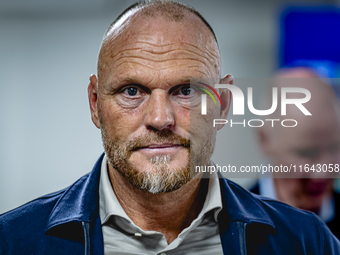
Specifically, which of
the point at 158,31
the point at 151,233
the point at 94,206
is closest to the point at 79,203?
the point at 94,206

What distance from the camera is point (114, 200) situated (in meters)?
1.29

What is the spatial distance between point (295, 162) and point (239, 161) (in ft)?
1.58

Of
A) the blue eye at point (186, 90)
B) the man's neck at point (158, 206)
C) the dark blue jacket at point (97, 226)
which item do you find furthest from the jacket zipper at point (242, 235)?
the blue eye at point (186, 90)

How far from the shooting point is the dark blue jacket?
1.18 m

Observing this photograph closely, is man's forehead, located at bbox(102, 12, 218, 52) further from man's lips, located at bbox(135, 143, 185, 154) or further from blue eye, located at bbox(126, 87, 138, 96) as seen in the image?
man's lips, located at bbox(135, 143, 185, 154)

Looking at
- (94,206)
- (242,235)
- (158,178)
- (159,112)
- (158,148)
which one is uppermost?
(159,112)

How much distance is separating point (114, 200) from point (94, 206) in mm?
80

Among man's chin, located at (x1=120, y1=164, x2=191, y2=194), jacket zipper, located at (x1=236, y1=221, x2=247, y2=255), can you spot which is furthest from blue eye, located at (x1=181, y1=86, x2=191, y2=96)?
jacket zipper, located at (x1=236, y1=221, x2=247, y2=255)

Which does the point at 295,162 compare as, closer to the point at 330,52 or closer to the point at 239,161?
the point at 239,161

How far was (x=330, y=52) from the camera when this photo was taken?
2.40 metres

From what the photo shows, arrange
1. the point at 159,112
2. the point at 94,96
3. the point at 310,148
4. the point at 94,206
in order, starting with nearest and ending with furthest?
the point at 159,112
the point at 94,206
the point at 94,96
the point at 310,148

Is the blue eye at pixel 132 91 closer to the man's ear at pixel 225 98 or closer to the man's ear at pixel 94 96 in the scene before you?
the man's ear at pixel 94 96

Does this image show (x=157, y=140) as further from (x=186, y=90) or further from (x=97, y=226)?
(x=97, y=226)

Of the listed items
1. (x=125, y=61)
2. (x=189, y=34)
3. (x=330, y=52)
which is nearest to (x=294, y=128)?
(x=330, y=52)
